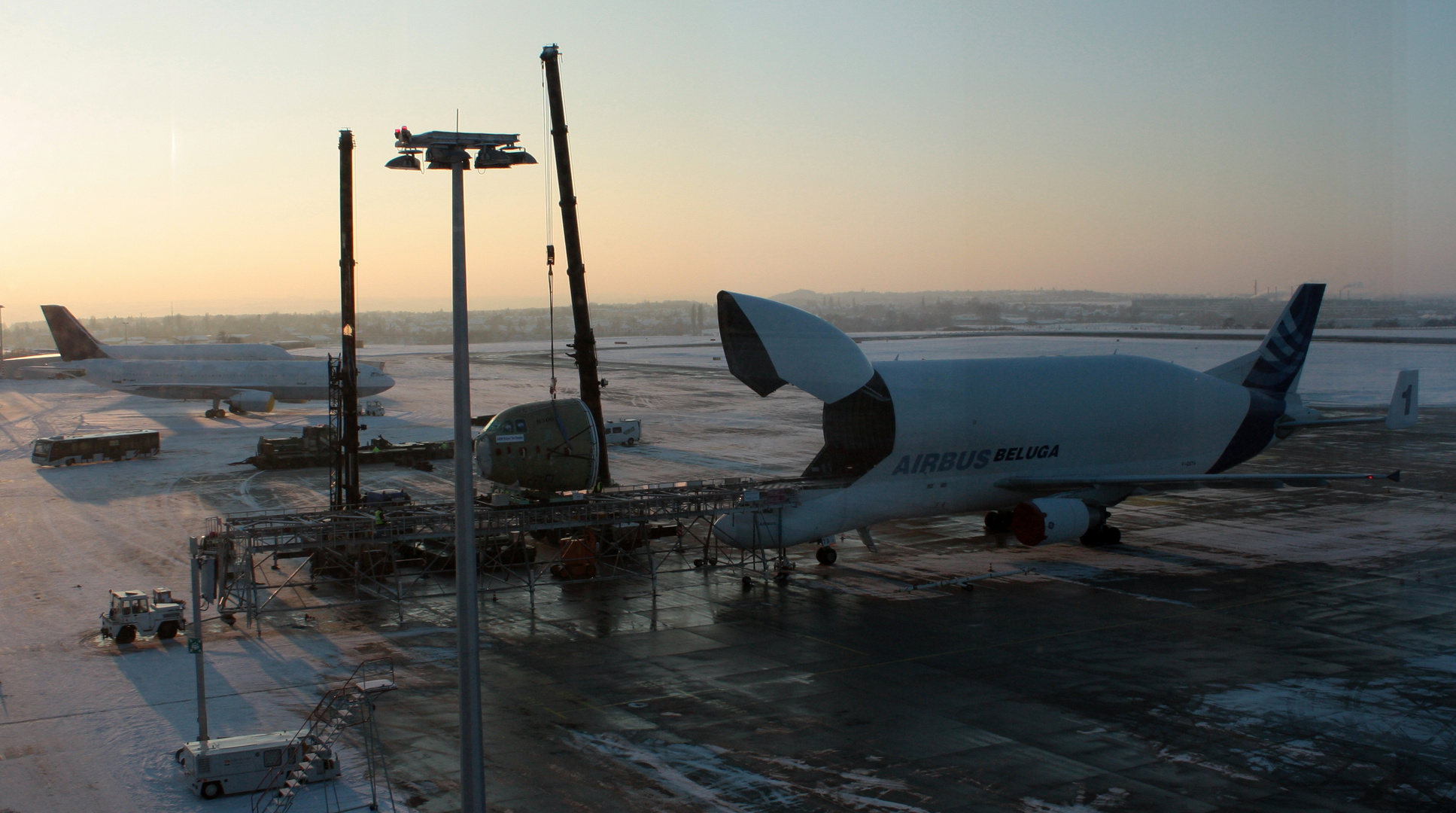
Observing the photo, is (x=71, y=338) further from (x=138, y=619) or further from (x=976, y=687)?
(x=976, y=687)

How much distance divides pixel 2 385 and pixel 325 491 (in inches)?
3594

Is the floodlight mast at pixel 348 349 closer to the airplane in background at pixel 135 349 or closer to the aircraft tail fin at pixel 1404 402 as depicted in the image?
the aircraft tail fin at pixel 1404 402

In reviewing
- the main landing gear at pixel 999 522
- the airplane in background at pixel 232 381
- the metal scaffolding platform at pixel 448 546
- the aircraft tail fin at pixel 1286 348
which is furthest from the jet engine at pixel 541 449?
the airplane in background at pixel 232 381

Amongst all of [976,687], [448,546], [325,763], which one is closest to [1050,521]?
[976,687]

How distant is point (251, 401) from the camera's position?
77062 millimetres

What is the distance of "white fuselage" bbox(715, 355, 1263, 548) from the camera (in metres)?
31.3

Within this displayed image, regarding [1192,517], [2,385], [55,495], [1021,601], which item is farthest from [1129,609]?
[2,385]

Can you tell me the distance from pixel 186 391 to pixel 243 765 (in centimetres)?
6941

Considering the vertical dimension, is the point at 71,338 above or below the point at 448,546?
above

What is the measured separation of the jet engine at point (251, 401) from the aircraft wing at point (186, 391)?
881mm

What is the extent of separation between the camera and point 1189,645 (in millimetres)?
24328

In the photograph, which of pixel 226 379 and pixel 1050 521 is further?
pixel 226 379

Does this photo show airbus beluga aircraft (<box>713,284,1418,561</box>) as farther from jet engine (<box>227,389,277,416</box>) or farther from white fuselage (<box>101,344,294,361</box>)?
white fuselage (<box>101,344,294,361</box>)

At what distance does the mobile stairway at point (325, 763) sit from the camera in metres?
16.2
